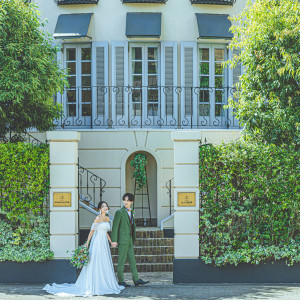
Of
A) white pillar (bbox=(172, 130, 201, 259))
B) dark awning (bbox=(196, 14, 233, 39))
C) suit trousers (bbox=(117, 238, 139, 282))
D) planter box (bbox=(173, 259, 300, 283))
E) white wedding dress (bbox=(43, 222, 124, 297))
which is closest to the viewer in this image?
white wedding dress (bbox=(43, 222, 124, 297))

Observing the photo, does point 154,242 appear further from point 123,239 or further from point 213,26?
point 213,26

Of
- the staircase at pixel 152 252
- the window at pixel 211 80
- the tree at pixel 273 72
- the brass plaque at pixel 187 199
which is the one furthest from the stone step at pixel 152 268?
the window at pixel 211 80

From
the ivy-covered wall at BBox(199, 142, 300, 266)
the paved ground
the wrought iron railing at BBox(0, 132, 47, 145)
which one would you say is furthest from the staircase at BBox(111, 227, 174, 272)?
the wrought iron railing at BBox(0, 132, 47, 145)

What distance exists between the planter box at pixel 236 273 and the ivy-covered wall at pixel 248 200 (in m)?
0.17

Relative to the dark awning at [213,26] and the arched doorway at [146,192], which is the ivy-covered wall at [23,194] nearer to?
the arched doorway at [146,192]

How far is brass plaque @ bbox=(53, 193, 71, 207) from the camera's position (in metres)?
10.5

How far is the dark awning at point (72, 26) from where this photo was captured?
47.9ft

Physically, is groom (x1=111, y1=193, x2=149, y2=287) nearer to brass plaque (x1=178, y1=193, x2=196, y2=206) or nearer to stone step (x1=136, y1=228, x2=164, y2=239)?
brass plaque (x1=178, y1=193, x2=196, y2=206)

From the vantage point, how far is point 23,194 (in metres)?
10.7

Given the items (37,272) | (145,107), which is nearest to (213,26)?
(145,107)

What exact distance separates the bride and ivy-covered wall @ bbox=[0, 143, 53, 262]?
1.01 metres

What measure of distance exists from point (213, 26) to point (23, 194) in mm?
7386

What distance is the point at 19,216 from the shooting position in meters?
10.6

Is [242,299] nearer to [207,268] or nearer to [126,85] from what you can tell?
[207,268]
